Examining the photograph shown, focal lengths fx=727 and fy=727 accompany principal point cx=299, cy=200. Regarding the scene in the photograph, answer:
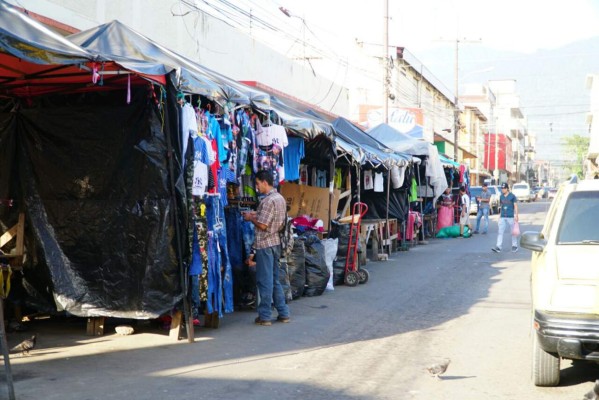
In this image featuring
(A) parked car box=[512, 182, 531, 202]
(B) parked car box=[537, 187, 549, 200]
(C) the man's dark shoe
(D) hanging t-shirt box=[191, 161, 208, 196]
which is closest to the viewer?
(D) hanging t-shirt box=[191, 161, 208, 196]

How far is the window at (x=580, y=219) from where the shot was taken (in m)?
7.34

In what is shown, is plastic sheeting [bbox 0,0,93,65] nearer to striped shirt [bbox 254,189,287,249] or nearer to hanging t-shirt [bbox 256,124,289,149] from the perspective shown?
striped shirt [bbox 254,189,287,249]

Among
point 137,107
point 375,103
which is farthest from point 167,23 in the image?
point 375,103

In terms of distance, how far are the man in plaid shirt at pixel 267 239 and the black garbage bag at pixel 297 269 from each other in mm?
1842

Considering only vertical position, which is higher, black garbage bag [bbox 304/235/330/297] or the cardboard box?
the cardboard box

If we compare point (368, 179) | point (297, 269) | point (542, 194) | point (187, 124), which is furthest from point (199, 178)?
point (542, 194)

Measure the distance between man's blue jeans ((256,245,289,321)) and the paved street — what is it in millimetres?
325

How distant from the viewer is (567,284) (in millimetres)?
6477

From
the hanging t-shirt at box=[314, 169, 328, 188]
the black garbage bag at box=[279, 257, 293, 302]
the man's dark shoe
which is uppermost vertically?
the hanging t-shirt at box=[314, 169, 328, 188]

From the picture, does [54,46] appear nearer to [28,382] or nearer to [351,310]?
[28,382]

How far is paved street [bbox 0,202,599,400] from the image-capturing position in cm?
661

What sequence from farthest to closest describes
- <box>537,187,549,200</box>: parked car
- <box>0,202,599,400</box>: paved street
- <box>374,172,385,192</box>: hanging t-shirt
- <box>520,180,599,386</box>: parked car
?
1. <box>537,187,549,200</box>: parked car
2. <box>374,172,385,192</box>: hanging t-shirt
3. <box>0,202,599,400</box>: paved street
4. <box>520,180,599,386</box>: parked car

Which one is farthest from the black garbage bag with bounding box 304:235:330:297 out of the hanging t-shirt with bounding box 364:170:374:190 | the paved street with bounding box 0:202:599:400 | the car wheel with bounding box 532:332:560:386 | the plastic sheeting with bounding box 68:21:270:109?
the hanging t-shirt with bounding box 364:170:374:190

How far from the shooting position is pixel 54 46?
6.79 m
